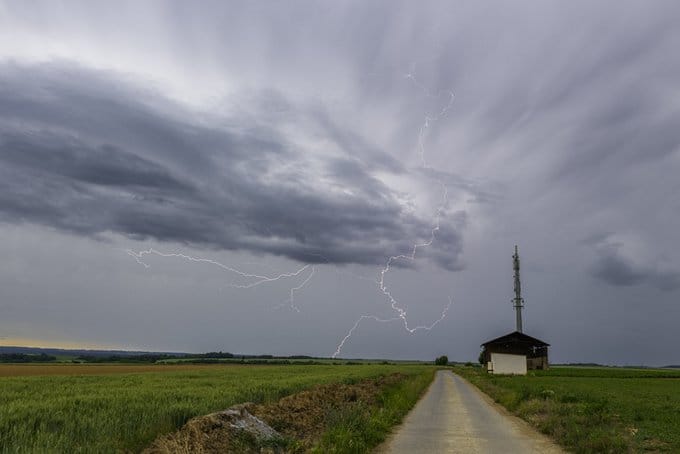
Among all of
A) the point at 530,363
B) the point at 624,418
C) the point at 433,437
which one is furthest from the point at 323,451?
the point at 530,363

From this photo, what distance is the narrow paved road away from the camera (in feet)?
48.8

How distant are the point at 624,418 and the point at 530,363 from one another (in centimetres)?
6769

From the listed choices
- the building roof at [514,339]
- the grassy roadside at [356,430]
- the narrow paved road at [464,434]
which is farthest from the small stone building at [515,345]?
the grassy roadside at [356,430]

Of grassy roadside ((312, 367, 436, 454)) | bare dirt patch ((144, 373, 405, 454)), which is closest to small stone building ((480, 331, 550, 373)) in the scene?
grassy roadside ((312, 367, 436, 454))

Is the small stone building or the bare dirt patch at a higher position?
the small stone building

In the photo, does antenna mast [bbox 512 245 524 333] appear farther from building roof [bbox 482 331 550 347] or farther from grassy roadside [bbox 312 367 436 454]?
grassy roadside [bbox 312 367 436 454]

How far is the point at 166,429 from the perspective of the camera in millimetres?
13688

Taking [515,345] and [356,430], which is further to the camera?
[515,345]

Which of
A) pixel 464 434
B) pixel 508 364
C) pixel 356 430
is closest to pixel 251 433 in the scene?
pixel 356 430

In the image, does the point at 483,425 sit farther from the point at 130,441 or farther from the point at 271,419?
the point at 130,441

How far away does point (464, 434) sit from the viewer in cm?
1764

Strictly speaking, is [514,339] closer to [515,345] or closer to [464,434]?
[515,345]

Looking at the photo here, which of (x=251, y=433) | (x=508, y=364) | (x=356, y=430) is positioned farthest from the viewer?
(x=508, y=364)

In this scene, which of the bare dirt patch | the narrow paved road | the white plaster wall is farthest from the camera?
the white plaster wall
